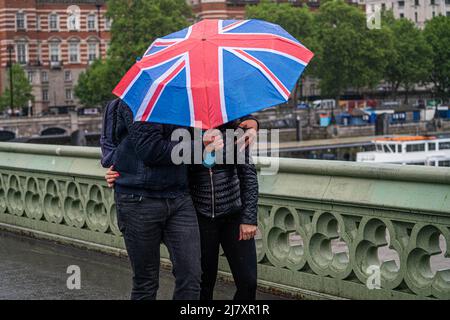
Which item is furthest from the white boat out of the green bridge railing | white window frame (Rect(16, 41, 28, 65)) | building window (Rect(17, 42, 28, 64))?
the green bridge railing

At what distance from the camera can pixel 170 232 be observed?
5.34 meters

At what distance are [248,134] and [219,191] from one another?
0.33 m

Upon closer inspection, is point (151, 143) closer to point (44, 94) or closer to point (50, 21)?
point (44, 94)

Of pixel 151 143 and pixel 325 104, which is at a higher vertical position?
pixel 325 104

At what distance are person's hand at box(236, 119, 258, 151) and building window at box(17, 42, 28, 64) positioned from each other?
9822 centimetres

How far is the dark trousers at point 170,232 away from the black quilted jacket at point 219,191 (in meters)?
0.12

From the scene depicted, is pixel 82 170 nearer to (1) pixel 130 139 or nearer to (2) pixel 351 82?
(1) pixel 130 139

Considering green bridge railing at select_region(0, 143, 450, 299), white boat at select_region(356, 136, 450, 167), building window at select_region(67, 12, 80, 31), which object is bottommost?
white boat at select_region(356, 136, 450, 167)

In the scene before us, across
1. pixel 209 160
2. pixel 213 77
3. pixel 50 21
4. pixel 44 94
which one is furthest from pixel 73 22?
pixel 213 77

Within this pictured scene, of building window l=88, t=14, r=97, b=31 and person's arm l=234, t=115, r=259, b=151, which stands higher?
building window l=88, t=14, r=97, b=31

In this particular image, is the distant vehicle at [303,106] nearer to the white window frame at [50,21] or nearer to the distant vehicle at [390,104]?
the distant vehicle at [390,104]

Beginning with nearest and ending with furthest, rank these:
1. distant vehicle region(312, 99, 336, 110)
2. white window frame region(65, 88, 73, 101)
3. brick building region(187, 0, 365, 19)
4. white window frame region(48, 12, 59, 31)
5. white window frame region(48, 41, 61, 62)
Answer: distant vehicle region(312, 99, 336, 110) → white window frame region(48, 12, 59, 31) → white window frame region(48, 41, 61, 62) → white window frame region(65, 88, 73, 101) → brick building region(187, 0, 365, 19)

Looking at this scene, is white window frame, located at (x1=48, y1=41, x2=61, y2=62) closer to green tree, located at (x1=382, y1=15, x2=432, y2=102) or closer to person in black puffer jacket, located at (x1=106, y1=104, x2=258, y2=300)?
green tree, located at (x1=382, y1=15, x2=432, y2=102)

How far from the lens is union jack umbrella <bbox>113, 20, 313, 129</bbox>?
5078mm
